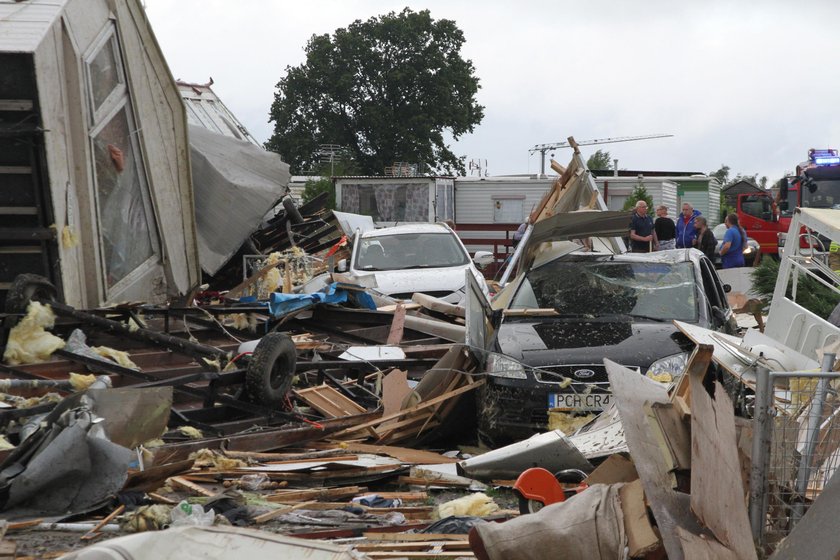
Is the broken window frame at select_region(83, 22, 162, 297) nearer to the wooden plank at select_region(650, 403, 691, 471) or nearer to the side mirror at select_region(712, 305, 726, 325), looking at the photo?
the side mirror at select_region(712, 305, 726, 325)

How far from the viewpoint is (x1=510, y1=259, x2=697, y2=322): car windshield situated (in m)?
9.23

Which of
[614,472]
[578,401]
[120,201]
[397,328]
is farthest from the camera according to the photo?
[397,328]

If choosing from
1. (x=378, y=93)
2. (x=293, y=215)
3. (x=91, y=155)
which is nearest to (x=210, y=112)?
(x=293, y=215)

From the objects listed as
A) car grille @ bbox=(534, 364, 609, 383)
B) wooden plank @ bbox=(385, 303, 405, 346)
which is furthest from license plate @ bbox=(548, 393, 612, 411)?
wooden plank @ bbox=(385, 303, 405, 346)

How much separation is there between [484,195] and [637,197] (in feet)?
16.7

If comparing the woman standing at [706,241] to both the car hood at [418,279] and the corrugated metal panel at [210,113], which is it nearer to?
the car hood at [418,279]

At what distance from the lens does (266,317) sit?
11055mm

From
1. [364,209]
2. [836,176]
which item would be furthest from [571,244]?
[364,209]

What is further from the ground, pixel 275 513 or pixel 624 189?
pixel 624 189

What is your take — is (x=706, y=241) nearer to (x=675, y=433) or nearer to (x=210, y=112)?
(x=210, y=112)

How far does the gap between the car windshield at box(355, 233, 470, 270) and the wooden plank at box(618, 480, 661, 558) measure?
10.0 meters

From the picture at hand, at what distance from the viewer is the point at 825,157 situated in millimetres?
26062

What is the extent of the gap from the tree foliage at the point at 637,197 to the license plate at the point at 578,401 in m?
25.5

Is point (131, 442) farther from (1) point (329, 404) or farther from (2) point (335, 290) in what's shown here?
(2) point (335, 290)
